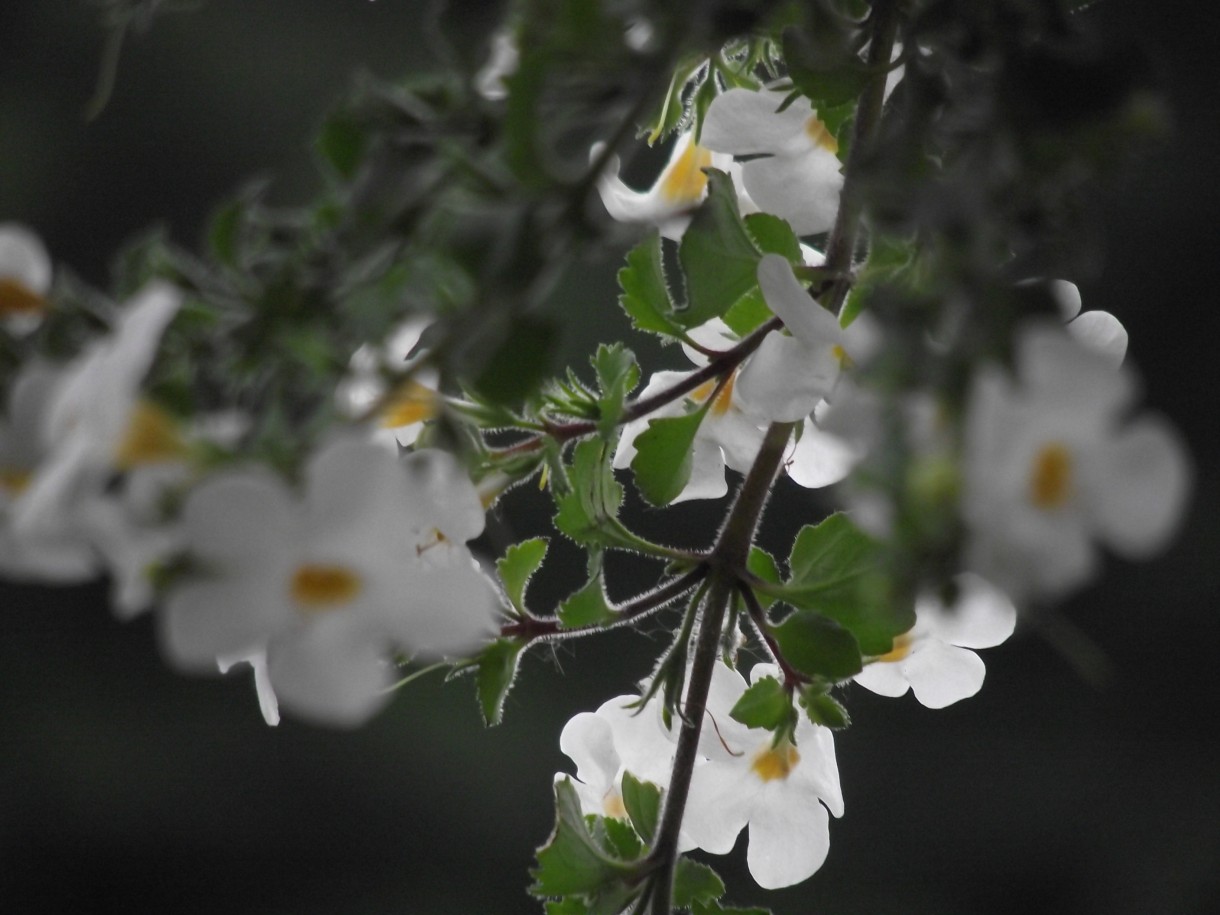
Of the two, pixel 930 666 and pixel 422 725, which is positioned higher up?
pixel 422 725

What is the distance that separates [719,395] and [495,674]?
115 mm

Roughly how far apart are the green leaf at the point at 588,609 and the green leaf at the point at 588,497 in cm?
1

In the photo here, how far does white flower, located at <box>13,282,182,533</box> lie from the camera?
20 cm

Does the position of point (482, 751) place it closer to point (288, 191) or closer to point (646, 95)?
point (288, 191)

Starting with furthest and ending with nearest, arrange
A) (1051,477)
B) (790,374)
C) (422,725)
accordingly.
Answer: (422,725)
(790,374)
(1051,477)

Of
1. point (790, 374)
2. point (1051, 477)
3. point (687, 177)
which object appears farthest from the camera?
point (687, 177)

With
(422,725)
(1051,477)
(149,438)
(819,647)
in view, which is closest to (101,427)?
(149,438)

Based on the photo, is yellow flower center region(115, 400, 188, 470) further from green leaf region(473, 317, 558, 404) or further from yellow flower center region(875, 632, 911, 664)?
yellow flower center region(875, 632, 911, 664)

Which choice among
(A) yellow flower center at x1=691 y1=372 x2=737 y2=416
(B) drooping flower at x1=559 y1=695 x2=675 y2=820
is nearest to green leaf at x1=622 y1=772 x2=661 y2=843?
(B) drooping flower at x1=559 y1=695 x2=675 y2=820

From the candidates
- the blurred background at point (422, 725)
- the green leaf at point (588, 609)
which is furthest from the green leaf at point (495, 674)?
the blurred background at point (422, 725)

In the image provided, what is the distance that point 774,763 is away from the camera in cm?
45

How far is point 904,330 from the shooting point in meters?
0.21

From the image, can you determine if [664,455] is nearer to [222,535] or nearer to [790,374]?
[790,374]

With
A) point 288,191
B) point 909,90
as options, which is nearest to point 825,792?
point 909,90
